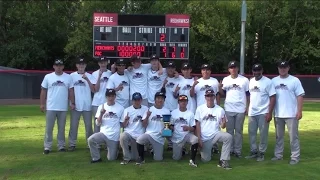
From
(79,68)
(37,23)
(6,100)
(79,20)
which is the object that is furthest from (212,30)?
(79,68)

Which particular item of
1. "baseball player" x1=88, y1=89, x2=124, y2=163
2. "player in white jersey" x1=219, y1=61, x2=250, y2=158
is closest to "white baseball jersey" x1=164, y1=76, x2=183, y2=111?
"player in white jersey" x1=219, y1=61, x2=250, y2=158

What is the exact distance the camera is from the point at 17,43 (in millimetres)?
33969

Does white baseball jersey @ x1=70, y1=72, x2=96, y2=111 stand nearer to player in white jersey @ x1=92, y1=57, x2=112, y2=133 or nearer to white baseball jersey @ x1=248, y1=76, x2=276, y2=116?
player in white jersey @ x1=92, y1=57, x2=112, y2=133

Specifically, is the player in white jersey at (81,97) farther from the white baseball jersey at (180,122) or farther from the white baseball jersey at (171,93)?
the white baseball jersey at (180,122)

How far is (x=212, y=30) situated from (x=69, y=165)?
27.6 meters

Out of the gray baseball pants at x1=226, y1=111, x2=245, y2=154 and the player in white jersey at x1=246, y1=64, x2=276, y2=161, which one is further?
the gray baseball pants at x1=226, y1=111, x2=245, y2=154

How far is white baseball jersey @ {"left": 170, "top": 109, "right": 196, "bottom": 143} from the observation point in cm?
818

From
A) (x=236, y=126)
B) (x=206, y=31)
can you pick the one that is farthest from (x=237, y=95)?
(x=206, y=31)

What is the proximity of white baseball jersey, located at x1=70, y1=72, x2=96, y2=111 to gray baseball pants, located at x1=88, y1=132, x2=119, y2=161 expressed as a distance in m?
1.18

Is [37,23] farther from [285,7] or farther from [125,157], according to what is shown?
[125,157]

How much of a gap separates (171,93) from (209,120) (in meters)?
1.29

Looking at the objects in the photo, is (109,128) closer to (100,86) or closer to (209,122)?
(100,86)

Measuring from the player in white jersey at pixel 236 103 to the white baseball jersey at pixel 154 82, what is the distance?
1.34 metres

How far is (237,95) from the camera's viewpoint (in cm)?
852
